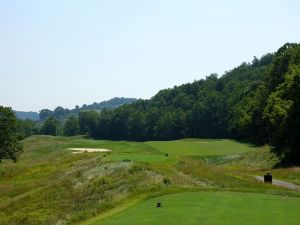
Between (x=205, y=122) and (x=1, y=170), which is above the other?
(x=205, y=122)

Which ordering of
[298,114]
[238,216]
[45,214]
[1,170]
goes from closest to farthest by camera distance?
[238,216] → [45,214] → [298,114] → [1,170]

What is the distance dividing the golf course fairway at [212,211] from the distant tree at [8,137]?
49832 millimetres

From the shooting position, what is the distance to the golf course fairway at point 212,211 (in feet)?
70.3

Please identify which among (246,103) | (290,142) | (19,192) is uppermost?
(246,103)

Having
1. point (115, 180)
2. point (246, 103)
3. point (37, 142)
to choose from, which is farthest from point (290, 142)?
point (37, 142)

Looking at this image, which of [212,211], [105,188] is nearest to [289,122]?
[105,188]

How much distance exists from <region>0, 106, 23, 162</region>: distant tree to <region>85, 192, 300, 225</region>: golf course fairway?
163 ft

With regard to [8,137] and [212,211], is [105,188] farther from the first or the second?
[8,137]

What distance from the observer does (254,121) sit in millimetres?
108938

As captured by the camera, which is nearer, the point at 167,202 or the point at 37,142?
the point at 167,202

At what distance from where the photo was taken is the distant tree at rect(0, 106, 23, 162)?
74188mm

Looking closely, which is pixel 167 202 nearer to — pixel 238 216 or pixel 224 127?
pixel 238 216

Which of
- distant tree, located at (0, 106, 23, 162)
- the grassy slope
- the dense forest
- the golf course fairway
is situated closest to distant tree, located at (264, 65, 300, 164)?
the dense forest

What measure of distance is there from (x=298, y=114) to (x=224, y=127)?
10072cm
